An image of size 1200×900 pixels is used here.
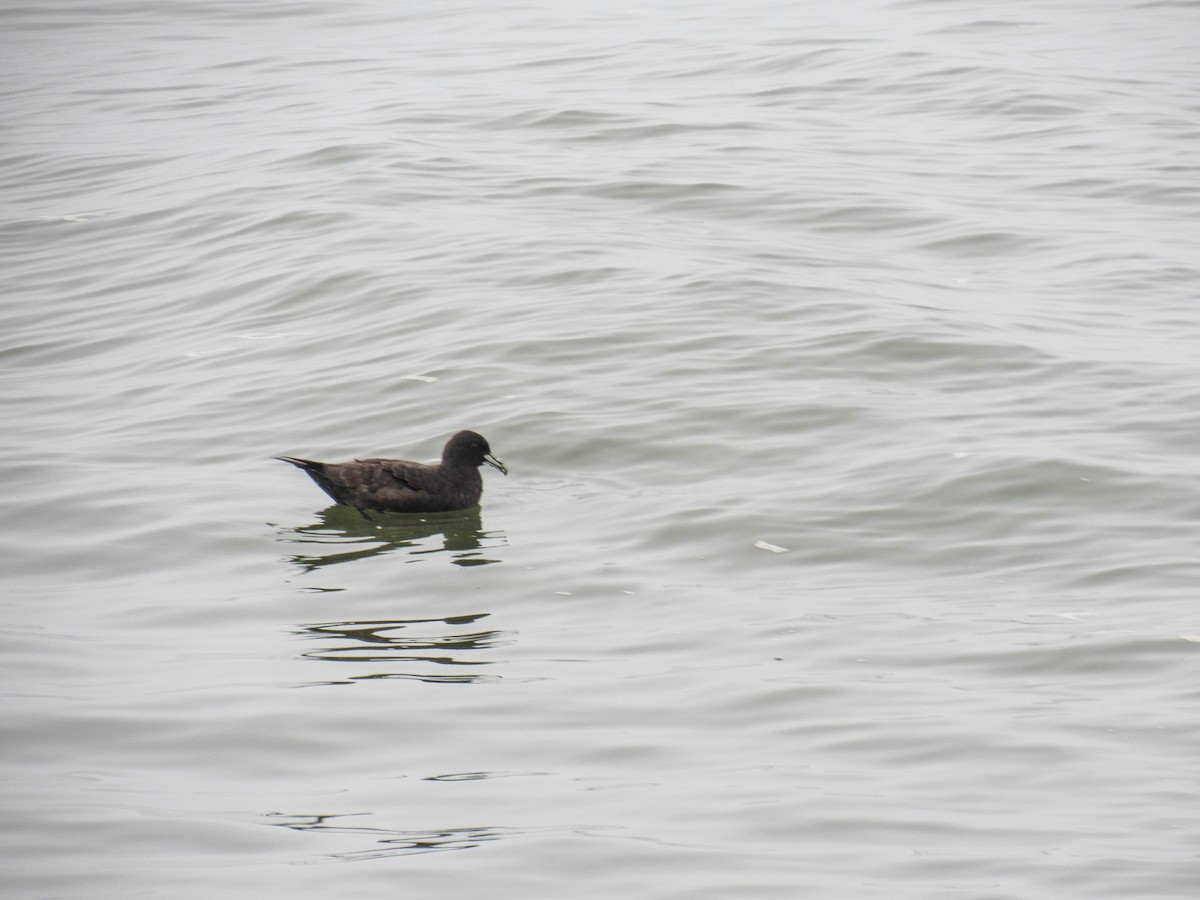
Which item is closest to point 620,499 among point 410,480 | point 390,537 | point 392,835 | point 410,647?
point 410,480

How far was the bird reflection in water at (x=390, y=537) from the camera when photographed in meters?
8.37

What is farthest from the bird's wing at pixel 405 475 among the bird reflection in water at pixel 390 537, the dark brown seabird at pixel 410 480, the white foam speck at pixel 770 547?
the white foam speck at pixel 770 547

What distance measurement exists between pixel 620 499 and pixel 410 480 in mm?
1185

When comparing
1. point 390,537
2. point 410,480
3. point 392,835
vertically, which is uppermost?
point 410,480

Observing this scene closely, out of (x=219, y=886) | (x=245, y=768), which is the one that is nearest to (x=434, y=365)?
(x=245, y=768)

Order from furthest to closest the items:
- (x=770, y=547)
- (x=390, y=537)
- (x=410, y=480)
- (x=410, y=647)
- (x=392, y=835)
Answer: (x=410, y=480) → (x=390, y=537) → (x=770, y=547) → (x=410, y=647) → (x=392, y=835)

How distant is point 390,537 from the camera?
8.87 meters

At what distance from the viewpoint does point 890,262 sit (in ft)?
45.0

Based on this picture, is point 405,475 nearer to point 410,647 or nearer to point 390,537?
point 390,537

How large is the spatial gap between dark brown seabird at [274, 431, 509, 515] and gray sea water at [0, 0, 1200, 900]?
0.60ft

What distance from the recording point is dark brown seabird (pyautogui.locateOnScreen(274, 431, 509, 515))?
892cm

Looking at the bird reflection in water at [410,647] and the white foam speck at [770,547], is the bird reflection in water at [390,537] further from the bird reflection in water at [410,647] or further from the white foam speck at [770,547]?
the white foam speck at [770,547]

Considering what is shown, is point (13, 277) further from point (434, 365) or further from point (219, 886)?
point (219, 886)

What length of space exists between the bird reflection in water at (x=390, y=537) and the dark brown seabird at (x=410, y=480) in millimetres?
83
